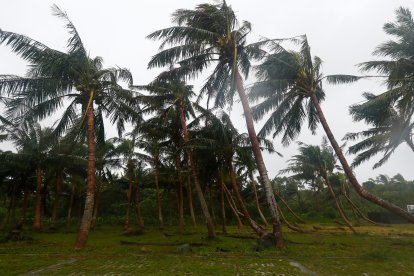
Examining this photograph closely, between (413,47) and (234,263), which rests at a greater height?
(413,47)

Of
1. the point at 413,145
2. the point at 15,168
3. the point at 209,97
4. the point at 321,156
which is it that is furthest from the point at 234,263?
the point at 15,168

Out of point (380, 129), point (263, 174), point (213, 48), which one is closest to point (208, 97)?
point (213, 48)

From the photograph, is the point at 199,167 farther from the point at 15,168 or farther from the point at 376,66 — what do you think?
the point at 15,168

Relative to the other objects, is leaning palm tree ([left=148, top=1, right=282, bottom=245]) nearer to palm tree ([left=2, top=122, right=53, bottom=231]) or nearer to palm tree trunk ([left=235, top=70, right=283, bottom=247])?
palm tree trunk ([left=235, top=70, right=283, bottom=247])

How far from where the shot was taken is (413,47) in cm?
1204

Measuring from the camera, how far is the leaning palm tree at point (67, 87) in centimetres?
1164

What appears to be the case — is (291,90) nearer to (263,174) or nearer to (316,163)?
(263,174)

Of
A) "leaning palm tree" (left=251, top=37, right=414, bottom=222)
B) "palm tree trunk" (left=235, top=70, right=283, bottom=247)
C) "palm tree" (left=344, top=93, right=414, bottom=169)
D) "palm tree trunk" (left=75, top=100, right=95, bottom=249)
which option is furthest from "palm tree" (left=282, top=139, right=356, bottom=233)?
"palm tree trunk" (left=75, top=100, right=95, bottom=249)

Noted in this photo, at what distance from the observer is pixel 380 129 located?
2067cm

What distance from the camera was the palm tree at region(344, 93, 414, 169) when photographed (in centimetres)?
1299

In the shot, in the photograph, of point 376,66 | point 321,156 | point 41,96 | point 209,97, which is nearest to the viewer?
point 41,96

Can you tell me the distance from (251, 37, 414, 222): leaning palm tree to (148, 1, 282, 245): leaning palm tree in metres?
0.98

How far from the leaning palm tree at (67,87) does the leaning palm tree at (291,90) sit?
20.8ft

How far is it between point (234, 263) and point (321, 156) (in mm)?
18858
